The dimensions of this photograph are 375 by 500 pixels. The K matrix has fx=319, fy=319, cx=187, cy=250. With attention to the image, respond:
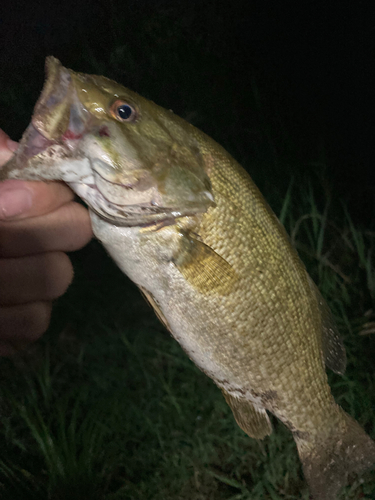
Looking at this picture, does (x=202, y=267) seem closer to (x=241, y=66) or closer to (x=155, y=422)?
(x=155, y=422)

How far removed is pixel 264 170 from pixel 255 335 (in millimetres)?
2389

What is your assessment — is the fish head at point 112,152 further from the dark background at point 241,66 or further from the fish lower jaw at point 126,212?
the dark background at point 241,66

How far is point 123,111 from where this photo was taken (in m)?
0.90

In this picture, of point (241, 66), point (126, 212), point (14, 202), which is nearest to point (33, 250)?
point (14, 202)

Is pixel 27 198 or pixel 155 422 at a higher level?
pixel 27 198

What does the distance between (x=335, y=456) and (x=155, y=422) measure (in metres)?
1.34

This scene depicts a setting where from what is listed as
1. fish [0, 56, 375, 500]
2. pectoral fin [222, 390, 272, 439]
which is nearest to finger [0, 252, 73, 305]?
fish [0, 56, 375, 500]

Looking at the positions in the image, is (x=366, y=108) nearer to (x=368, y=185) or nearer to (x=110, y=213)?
(x=368, y=185)

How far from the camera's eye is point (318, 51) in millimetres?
4254

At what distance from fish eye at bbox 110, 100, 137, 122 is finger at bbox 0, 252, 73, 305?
62 centimetres

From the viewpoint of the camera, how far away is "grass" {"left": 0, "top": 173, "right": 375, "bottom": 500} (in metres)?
1.97

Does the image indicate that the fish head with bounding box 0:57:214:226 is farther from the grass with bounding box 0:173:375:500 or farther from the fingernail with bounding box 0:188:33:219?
the grass with bounding box 0:173:375:500

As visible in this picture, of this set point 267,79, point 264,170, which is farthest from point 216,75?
point 264,170

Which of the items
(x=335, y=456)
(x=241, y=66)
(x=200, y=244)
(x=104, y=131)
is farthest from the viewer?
(x=241, y=66)
